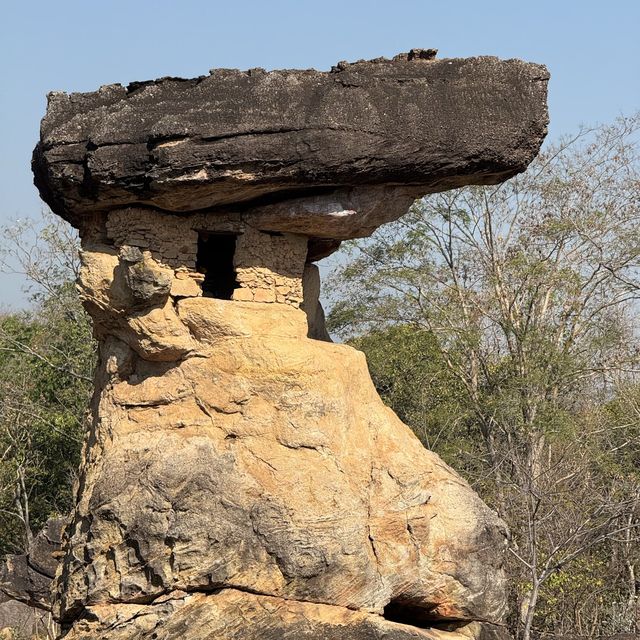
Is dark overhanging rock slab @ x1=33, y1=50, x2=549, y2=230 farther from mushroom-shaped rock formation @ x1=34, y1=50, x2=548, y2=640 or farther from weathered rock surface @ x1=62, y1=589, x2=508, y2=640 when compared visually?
weathered rock surface @ x1=62, y1=589, x2=508, y2=640

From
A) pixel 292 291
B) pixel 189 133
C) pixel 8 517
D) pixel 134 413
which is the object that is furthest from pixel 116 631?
pixel 8 517

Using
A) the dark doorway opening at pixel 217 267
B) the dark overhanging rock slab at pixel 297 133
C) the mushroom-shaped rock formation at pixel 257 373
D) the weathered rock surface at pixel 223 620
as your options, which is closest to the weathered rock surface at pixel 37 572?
the mushroom-shaped rock formation at pixel 257 373

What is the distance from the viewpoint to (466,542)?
952 cm

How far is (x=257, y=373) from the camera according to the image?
9.10 meters

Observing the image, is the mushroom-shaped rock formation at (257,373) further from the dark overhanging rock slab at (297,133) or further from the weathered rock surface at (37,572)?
the weathered rock surface at (37,572)

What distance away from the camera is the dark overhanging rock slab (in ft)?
29.1

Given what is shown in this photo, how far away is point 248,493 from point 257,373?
3.35 ft

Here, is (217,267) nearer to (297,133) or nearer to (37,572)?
(297,133)

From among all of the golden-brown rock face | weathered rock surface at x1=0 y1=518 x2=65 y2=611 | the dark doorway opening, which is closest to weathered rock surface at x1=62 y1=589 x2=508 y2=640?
the golden-brown rock face

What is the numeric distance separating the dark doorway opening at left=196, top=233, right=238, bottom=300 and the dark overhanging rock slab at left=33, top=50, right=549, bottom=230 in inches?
46.1

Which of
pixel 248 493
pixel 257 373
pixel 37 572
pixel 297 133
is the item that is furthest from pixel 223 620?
pixel 37 572

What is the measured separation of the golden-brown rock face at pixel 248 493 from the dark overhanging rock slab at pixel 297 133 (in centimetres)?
69

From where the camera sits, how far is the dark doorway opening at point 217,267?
1052 cm

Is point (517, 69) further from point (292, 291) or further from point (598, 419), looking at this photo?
point (598, 419)
